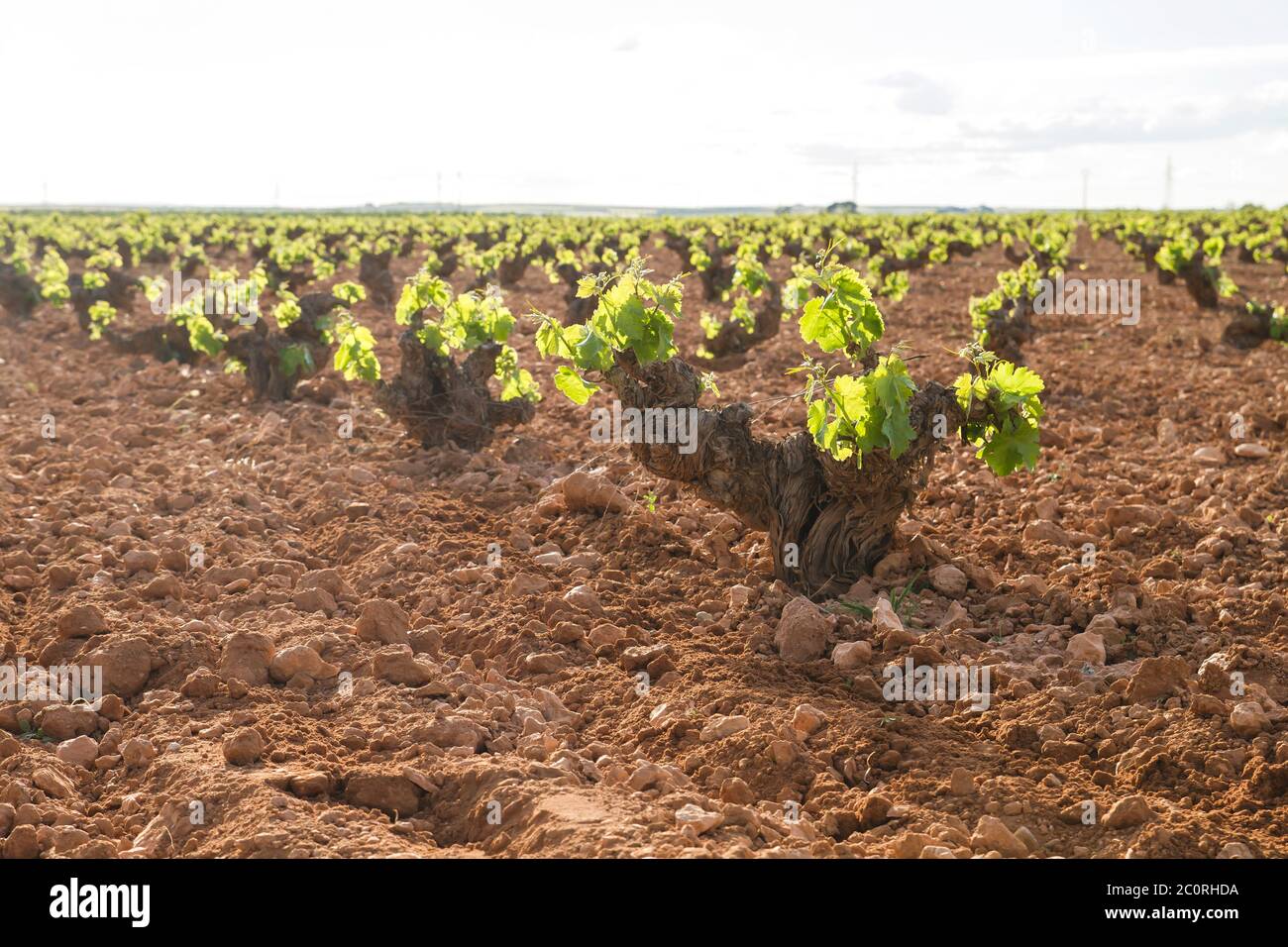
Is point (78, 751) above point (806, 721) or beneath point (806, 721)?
beneath

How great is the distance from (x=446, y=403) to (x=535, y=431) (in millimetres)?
839

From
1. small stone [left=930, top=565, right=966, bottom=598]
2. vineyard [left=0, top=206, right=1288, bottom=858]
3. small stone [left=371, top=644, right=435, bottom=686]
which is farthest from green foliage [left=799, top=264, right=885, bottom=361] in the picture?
small stone [left=371, top=644, right=435, bottom=686]

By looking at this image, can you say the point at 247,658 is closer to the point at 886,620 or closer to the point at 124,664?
the point at 124,664

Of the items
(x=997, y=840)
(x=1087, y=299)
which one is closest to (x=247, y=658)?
(x=997, y=840)

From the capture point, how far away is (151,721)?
507 cm

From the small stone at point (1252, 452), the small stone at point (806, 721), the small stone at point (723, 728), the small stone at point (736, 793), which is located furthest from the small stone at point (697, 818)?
the small stone at point (1252, 452)

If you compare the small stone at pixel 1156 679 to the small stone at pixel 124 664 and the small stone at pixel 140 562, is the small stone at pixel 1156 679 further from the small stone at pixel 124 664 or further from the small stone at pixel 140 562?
the small stone at pixel 140 562

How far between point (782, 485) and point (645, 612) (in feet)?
3.19
